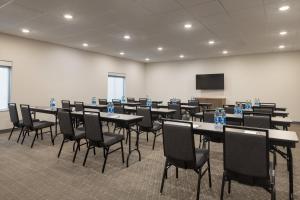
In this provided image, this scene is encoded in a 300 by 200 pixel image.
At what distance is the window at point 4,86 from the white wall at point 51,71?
0.72 feet

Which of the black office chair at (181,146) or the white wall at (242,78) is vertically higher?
the white wall at (242,78)

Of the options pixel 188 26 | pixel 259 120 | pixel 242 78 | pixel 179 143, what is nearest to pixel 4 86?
pixel 188 26

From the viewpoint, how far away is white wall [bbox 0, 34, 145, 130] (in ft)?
19.7

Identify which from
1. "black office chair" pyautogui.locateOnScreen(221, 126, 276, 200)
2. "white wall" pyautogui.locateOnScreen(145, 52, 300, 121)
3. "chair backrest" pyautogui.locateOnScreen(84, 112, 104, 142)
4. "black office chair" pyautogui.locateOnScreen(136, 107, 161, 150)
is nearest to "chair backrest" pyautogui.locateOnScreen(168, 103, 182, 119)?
"black office chair" pyautogui.locateOnScreen(136, 107, 161, 150)

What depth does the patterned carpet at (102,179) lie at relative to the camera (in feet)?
8.07

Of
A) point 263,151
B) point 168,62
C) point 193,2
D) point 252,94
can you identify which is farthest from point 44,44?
point 252,94

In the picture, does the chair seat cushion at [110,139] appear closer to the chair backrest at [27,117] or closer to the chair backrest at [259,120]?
the chair backrest at [27,117]

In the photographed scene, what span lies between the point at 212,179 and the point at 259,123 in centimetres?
115

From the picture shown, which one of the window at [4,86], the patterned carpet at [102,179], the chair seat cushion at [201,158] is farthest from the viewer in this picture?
the window at [4,86]

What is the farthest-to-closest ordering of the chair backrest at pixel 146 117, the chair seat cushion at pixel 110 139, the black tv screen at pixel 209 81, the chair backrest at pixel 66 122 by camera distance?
the black tv screen at pixel 209 81 < the chair backrest at pixel 146 117 < the chair backrest at pixel 66 122 < the chair seat cushion at pixel 110 139

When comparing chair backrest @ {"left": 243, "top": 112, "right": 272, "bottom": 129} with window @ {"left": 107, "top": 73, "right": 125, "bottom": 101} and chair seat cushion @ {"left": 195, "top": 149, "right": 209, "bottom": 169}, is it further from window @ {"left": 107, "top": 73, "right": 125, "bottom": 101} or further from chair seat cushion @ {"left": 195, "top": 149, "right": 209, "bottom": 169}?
window @ {"left": 107, "top": 73, "right": 125, "bottom": 101}

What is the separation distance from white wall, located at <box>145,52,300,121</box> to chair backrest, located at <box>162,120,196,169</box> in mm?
7667

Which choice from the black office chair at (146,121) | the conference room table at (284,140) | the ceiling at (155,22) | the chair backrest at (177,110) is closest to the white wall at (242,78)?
the ceiling at (155,22)

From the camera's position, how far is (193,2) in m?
3.67
